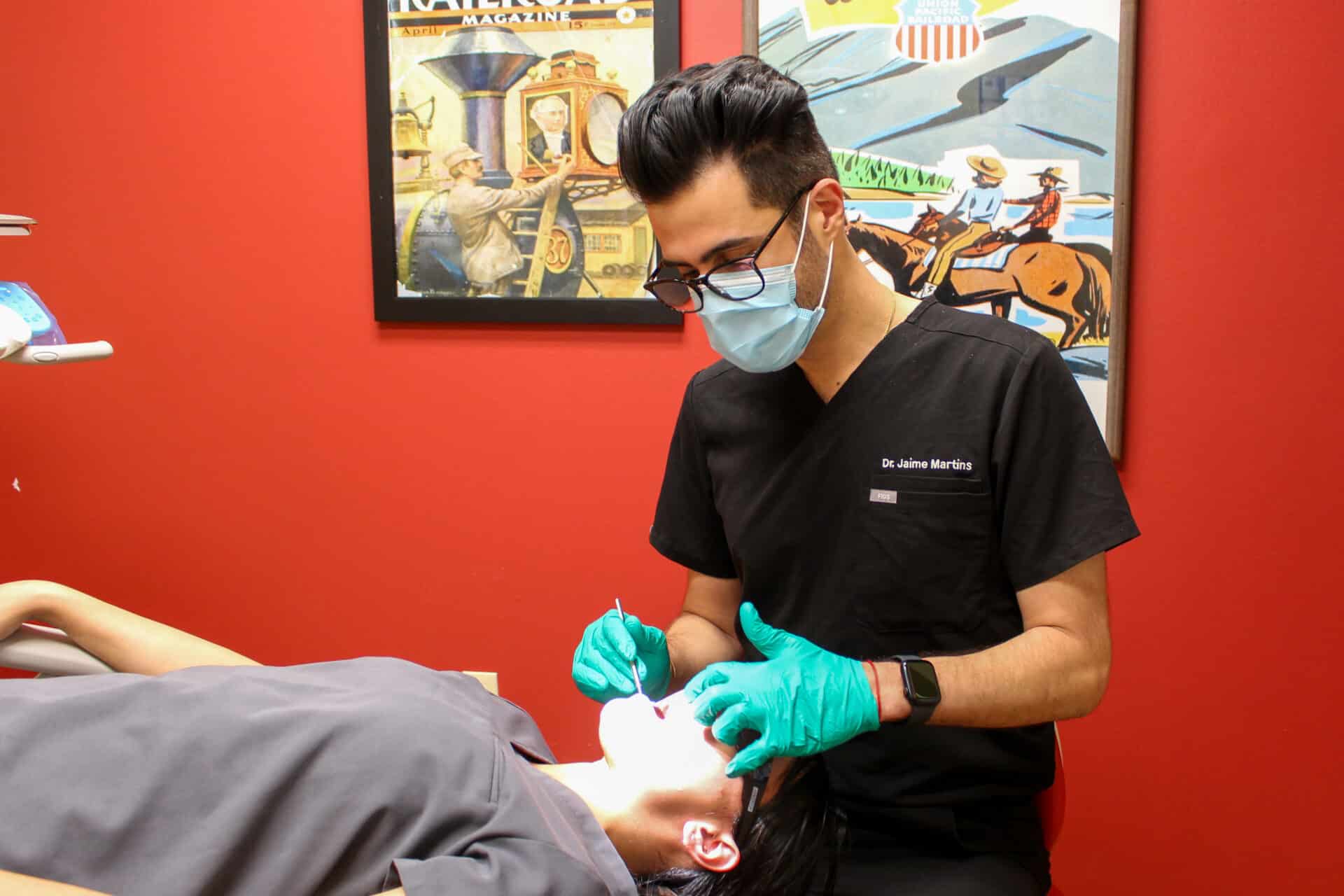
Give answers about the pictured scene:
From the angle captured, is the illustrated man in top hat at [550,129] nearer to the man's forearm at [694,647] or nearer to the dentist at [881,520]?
the dentist at [881,520]

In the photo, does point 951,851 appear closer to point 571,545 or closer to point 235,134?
point 571,545

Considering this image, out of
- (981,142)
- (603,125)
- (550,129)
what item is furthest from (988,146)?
(550,129)

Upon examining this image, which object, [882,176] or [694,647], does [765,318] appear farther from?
[882,176]

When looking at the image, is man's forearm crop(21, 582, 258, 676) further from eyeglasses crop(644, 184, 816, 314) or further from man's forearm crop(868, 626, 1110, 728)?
man's forearm crop(868, 626, 1110, 728)

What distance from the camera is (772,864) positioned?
1.21 meters

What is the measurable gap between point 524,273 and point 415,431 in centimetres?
40

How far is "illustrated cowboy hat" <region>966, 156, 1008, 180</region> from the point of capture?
1.78 meters

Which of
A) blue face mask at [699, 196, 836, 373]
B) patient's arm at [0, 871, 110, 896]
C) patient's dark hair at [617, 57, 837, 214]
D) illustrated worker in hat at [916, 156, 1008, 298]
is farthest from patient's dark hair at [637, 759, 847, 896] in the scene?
illustrated worker in hat at [916, 156, 1008, 298]

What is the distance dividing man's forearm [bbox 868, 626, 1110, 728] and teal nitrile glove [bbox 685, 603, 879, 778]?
0.03 meters

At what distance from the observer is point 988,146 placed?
178 centimetres

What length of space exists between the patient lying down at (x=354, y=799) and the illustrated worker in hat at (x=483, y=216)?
3.08 ft

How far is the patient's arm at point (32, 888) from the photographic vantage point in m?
0.91

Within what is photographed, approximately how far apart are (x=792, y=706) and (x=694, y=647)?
1.28ft

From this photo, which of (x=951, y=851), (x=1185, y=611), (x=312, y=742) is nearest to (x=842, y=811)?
(x=951, y=851)
